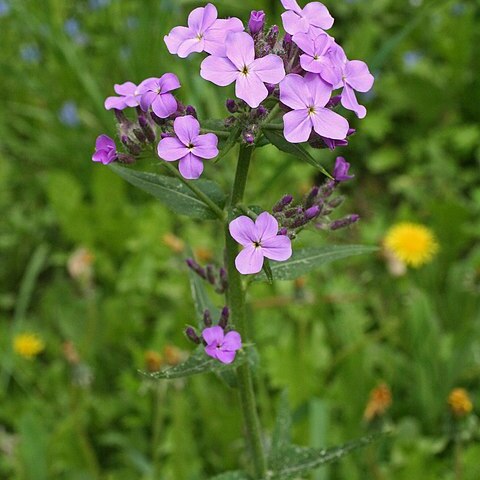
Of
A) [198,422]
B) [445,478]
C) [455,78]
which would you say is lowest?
[445,478]

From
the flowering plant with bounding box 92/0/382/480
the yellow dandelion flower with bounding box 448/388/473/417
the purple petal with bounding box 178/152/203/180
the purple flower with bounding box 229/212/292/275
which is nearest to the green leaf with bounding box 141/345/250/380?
the flowering plant with bounding box 92/0/382/480

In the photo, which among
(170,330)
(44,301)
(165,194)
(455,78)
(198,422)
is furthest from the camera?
(455,78)

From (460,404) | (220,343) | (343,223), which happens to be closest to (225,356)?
(220,343)

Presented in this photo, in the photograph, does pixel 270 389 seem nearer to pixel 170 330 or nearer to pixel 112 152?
pixel 170 330

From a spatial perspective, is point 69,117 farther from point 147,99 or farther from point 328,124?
point 328,124

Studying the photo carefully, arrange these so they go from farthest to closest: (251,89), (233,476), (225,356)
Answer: (233,476) < (225,356) < (251,89)

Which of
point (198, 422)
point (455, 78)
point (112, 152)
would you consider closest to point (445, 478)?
point (198, 422)

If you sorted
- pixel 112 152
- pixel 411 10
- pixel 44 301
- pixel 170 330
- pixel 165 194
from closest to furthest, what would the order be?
pixel 112 152 < pixel 165 194 < pixel 170 330 < pixel 44 301 < pixel 411 10
